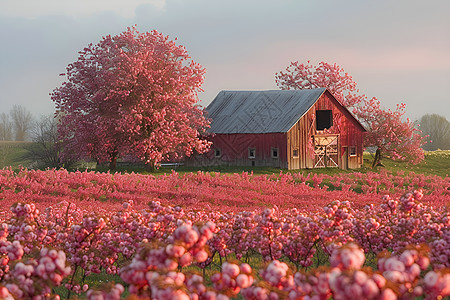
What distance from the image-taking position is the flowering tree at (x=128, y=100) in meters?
40.3

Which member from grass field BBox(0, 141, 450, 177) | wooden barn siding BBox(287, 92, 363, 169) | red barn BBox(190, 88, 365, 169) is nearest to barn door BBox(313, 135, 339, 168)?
red barn BBox(190, 88, 365, 169)

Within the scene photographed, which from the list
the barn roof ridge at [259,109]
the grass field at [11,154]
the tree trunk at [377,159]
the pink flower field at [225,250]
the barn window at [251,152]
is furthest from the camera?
the grass field at [11,154]

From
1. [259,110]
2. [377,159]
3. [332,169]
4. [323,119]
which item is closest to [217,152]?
A: [259,110]

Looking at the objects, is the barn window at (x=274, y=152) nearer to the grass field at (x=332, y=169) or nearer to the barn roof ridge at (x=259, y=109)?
the barn roof ridge at (x=259, y=109)

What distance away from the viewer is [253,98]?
164 ft

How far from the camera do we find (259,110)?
47.5 metres

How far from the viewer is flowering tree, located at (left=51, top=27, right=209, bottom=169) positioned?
4028 cm

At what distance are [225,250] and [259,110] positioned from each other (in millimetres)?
37340

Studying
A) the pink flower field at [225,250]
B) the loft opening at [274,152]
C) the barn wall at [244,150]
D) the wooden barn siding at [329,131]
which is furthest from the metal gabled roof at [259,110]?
the pink flower field at [225,250]

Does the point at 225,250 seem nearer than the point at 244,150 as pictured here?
Yes

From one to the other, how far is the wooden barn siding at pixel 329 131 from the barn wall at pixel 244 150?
0.96 m

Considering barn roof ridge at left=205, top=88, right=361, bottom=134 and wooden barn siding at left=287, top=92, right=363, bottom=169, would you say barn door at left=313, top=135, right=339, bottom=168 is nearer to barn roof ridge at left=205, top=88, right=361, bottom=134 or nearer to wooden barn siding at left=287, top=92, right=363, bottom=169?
wooden barn siding at left=287, top=92, right=363, bottom=169

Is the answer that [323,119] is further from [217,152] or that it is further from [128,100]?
[128,100]

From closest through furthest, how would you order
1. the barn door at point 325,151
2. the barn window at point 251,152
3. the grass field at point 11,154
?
1. the barn door at point 325,151
2. the barn window at point 251,152
3. the grass field at point 11,154
